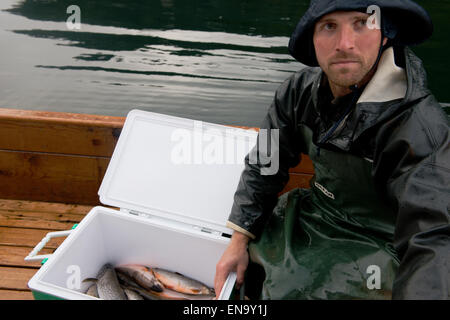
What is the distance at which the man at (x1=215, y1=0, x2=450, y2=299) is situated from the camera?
1.06 meters

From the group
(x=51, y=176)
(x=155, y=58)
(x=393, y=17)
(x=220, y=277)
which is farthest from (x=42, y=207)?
(x=155, y=58)

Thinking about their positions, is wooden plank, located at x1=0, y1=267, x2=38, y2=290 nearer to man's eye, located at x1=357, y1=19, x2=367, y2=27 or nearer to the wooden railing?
the wooden railing

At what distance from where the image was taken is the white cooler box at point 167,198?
187cm

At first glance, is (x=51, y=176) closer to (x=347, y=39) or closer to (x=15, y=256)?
(x=15, y=256)

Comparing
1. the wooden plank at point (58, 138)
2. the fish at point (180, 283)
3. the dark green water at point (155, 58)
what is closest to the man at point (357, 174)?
the fish at point (180, 283)

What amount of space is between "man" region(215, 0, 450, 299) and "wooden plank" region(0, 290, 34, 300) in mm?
1046

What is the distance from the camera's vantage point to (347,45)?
1.26m

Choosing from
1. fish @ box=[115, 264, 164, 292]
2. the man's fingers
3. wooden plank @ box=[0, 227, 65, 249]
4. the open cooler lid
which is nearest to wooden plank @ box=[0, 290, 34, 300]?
wooden plank @ box=[0, 227, 65, 249]

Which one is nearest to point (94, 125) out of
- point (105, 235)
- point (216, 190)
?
point (105, 235)

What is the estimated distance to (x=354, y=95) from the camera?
1381mm

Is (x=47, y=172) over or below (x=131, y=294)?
over

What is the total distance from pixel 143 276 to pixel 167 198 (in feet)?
1.31

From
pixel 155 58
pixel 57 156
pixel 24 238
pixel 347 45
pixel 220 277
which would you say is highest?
pixel 347 45
